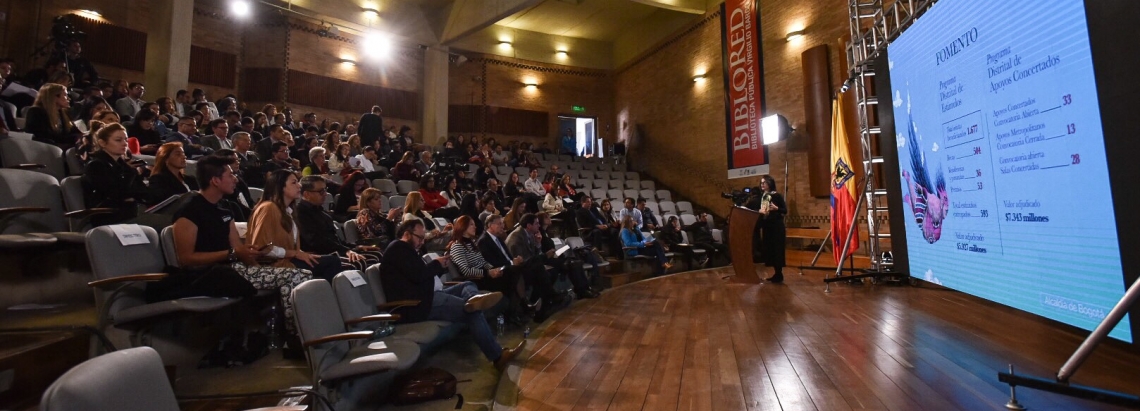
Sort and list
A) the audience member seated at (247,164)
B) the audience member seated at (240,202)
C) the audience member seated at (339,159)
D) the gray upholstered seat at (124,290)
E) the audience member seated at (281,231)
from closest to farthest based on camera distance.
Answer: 1. the gray upholstered seat at (124,290)
2. the audience member seated at (281,231)
3. the audience member seated at (240,202)
4. the audience member seated at (247,164)
5. the audience member seated at (339,159)

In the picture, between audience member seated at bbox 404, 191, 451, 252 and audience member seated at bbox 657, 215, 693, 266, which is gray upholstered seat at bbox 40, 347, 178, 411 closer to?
audience member seated at bbox 404, 191, 451, 252

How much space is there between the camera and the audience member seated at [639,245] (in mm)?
6832

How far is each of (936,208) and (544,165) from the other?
8731 mm

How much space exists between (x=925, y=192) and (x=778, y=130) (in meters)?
5.08

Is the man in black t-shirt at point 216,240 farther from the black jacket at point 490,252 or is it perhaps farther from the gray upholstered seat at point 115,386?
the black jacket at point 490,252

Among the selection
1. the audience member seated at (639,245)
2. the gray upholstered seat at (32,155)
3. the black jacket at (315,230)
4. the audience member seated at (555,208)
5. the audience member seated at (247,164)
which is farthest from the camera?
the audience member seated at (555,208)

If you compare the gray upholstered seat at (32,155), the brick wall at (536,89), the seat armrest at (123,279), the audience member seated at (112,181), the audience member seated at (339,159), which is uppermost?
the brick wall at (536,89)

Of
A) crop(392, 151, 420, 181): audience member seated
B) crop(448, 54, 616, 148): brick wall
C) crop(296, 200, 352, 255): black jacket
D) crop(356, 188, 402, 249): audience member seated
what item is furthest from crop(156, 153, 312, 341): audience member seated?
crop(448, 54, 616, 148): brick wall

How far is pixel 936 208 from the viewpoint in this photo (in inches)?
131

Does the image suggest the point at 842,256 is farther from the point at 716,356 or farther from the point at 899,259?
the point at 716,356

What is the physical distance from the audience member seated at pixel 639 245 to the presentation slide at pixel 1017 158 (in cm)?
374

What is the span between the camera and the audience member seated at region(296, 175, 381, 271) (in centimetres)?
334

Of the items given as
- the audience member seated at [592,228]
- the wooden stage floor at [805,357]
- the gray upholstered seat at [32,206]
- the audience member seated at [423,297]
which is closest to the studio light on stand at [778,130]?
the audience member seated at [592,228]

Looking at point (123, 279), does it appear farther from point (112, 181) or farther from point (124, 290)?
point (112, 181)
